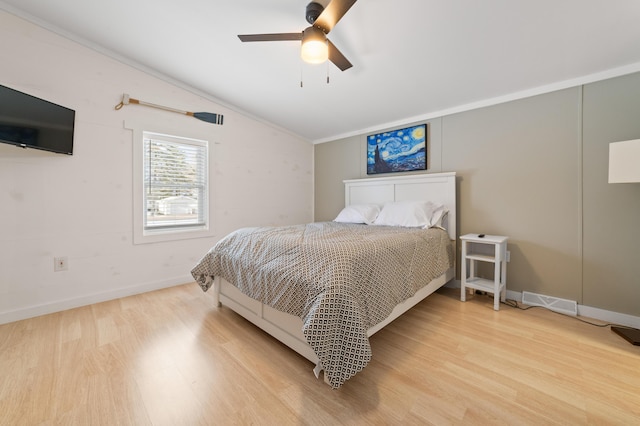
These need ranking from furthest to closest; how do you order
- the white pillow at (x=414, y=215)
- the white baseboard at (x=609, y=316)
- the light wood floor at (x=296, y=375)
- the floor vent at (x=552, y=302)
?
the white pillow at (x=414, y=215), the floor vent at (x=552, y=302), the white baseboard at (x=609, y=316), the light wood floor at (x=296, y=375)

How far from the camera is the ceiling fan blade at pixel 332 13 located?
1334 millimetres

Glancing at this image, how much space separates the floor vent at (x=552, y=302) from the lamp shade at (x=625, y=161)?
118 cm

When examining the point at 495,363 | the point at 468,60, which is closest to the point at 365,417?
the point at 495,363

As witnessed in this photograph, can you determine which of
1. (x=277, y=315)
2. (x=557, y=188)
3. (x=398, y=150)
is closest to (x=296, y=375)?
(x=277, y=315)

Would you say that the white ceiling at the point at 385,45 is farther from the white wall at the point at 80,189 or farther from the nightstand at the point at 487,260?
the nightstand at the point at 487,260

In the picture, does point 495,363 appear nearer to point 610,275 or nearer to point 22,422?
point 610,275

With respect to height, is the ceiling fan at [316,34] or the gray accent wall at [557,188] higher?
the ceiling fan at [316,34]

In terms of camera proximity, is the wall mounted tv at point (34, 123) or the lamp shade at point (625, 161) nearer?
the lamp shade at point (625, 161)

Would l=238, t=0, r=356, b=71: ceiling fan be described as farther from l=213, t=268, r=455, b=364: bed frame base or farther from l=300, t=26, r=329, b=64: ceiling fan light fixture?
l=213, t=268, r=455, b=364: bed frame base

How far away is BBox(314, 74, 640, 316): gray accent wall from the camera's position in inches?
80.0

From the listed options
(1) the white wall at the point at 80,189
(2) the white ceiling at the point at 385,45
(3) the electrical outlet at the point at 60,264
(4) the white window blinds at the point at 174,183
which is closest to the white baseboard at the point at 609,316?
(2) the white ceiling at the point at 385,45

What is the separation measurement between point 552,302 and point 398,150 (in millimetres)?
2307

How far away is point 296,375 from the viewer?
1.44m

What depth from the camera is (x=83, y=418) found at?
113 cm
